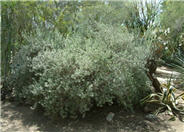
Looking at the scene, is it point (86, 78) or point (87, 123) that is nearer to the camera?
point (86, 78)

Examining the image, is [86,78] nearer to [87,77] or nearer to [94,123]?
[87,77]

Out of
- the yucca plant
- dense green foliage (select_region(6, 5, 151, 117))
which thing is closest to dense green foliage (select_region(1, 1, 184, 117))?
dense green foliage (select_region(6, 5, 151, 117))

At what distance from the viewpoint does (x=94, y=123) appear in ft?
13.1

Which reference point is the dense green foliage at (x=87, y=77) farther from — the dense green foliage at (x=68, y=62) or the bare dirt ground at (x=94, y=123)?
the bare dirt ground at (x=94, y=123)

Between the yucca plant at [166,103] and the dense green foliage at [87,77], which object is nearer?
the dense green foliage at [87,77]

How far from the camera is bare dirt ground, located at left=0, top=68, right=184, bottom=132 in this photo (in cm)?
381

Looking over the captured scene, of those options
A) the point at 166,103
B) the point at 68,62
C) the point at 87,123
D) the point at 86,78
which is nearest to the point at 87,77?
the point at 86,78

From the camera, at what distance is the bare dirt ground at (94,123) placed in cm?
381

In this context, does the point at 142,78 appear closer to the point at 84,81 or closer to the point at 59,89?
the point at 84,81

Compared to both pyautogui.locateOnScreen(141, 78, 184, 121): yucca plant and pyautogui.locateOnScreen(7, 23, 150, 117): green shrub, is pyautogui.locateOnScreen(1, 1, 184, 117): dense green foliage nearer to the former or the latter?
pyautogui.locateOnScreen(7, 23, 150, 117): green shrub

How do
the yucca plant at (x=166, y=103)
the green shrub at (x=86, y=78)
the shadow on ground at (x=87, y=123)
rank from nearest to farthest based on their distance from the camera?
the green shrub at (x=86, y=78) → the shadow on ground at (x=87, y=123) → the yucca plant at (x=166, y=103)

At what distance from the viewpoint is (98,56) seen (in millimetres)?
3900

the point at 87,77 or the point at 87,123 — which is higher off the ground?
the point at 87,77

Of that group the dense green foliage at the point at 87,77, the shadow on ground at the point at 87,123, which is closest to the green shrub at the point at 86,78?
the dense green foliage at the point at 87,77
